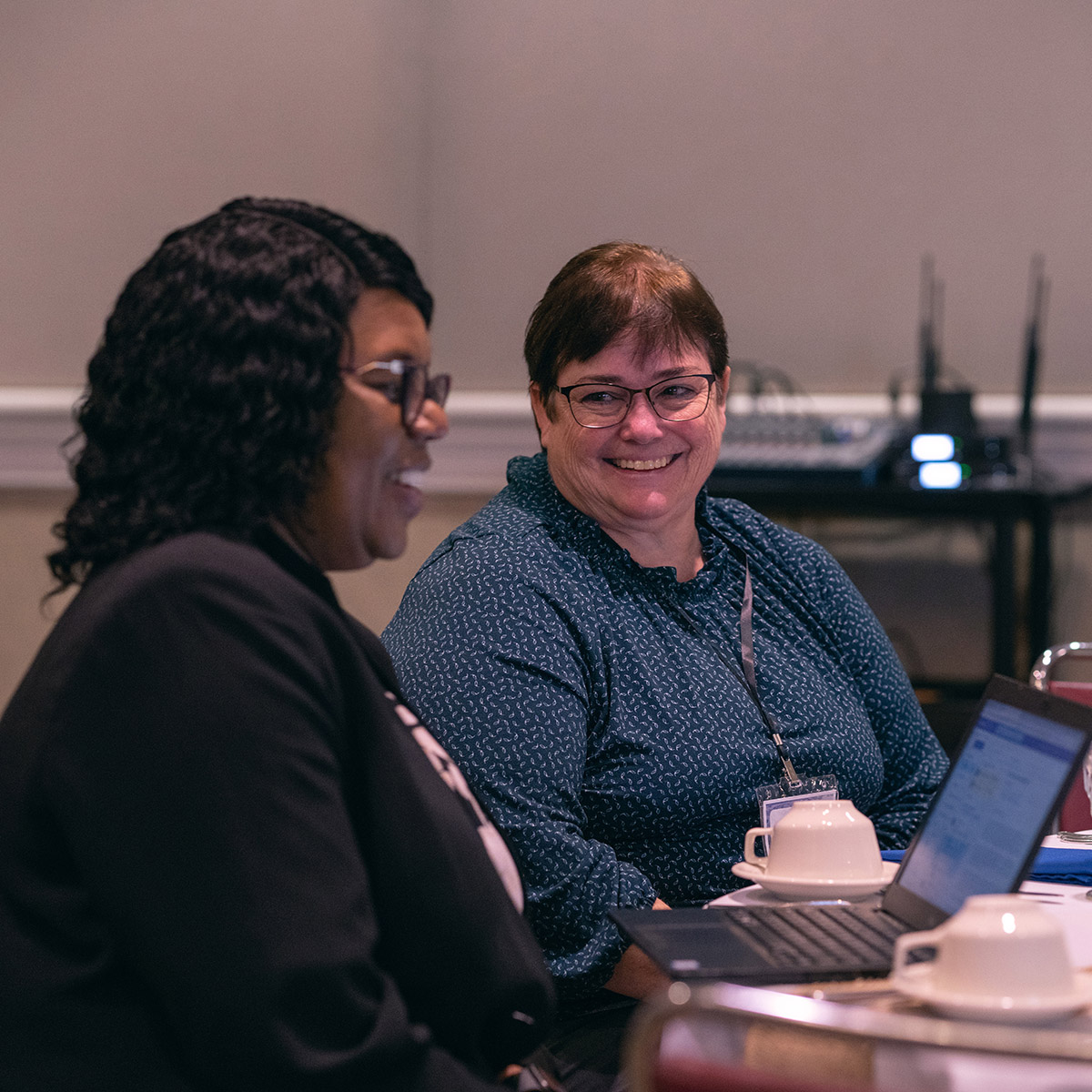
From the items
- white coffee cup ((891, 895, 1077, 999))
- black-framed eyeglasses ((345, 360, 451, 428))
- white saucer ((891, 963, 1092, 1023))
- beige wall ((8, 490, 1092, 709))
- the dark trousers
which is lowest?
beige wall ((8, 490, 1092, 709))

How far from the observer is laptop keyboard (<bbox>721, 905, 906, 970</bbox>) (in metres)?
1.08

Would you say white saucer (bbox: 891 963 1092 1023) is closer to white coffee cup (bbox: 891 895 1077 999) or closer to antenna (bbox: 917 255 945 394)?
white coffee cup (bbox: 891 895 1077 999)

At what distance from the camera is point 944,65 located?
372 centimetres

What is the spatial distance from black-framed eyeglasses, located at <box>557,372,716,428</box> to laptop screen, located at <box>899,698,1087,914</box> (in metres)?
0.83

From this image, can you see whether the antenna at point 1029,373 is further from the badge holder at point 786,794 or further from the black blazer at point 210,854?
the black blazer at point 210,854

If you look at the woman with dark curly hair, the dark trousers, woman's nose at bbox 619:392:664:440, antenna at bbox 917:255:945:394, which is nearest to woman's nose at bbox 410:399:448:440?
the woman with dark curly hair

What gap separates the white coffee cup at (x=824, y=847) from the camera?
1298 mm

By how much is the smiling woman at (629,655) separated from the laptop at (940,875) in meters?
0.29

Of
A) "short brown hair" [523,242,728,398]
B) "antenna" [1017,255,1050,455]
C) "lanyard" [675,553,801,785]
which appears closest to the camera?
"lanyard" [675,553,801,785]

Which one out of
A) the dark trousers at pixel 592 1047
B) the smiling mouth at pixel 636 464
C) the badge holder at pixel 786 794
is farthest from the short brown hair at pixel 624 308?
the dark trousers at pixel 592 1047

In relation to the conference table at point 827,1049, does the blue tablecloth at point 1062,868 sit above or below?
below

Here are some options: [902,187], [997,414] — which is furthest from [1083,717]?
[902,187]

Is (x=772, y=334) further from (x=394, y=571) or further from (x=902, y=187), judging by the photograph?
(x=394, y=571)

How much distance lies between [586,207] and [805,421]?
0.97 m
